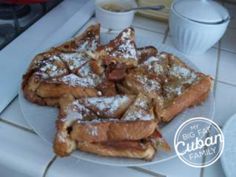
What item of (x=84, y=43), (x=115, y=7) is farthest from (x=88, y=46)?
(x=115, y=7)

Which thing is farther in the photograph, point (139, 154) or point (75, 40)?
point (75, 40)

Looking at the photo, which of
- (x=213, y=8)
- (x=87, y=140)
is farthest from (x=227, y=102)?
(x=87, y=140)

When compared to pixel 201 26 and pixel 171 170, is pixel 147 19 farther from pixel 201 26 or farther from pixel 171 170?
pixel 171 170

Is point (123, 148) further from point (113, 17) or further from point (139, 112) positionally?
point (113, 17)

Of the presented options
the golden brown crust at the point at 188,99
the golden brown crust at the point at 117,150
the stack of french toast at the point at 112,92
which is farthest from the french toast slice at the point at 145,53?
the golden brown crust at the point at 117,150

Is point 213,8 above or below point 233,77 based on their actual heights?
above

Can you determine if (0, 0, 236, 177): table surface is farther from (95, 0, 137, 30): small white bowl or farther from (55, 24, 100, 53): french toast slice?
(95, 0, 137, 30): small white bowl
